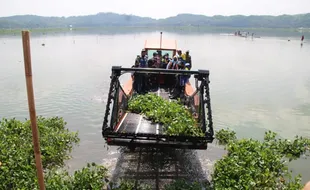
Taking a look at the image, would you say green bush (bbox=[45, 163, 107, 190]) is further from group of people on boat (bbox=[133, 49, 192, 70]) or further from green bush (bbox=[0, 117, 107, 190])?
group of people on boat (bbox=[133, 49, 192, 70])

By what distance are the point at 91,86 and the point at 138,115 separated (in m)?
12.5

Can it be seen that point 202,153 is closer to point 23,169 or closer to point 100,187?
point 100,187

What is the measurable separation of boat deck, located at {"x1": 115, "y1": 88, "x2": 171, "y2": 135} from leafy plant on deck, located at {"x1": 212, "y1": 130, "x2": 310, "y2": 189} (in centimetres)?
221

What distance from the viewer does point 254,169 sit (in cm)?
734

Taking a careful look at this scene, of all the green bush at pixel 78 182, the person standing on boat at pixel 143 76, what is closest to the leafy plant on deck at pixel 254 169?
the green bush at pixel 78 182

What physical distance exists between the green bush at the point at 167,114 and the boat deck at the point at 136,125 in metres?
0.21

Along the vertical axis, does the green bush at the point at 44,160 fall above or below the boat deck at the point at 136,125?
below

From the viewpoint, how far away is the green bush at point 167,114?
6984 mm

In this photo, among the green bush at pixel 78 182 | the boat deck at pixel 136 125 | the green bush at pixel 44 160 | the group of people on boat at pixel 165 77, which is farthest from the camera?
the group of people on boat at pixel 165 77

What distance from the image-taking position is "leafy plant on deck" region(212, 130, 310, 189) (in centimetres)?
690

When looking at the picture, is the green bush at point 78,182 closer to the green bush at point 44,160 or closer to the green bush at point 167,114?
the green bush at point 44,160

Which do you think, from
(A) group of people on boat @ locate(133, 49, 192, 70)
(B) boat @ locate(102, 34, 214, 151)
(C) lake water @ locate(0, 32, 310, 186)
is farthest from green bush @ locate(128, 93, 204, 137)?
(A) group of people on boat @ locate(133, 49, 192, 70)

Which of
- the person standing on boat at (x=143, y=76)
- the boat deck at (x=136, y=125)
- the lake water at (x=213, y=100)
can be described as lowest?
the lake water at (x=213, y=100)

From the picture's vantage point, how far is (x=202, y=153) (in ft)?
31.8
